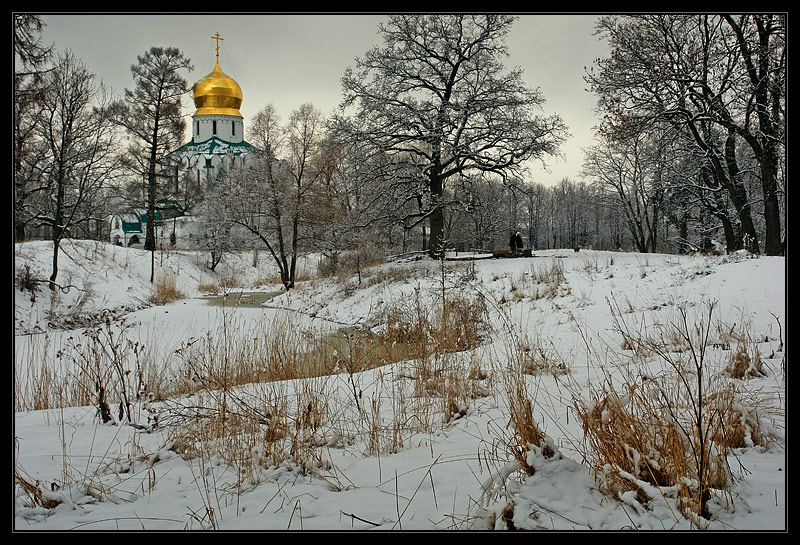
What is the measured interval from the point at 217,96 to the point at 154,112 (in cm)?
1744

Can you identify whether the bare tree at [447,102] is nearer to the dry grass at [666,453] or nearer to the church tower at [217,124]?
the dry grass at [666,453]

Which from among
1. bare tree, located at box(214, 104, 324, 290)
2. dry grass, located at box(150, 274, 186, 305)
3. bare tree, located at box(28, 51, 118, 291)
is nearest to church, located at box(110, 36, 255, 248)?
bare tree, located at box(214, 104, 324, 290)

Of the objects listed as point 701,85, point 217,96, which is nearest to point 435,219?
point 701,85

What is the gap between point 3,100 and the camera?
2840 mm

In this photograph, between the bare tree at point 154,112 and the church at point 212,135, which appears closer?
the bare tree at point 154,112

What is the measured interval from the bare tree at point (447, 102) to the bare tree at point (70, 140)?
9193 millimetres

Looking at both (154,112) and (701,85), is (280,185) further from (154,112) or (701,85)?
(701,85)

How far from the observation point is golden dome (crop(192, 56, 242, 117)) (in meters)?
40.6

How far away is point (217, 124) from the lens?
44.1 m

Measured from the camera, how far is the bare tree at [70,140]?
14.2 m

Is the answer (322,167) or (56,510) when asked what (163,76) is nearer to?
(322,167)

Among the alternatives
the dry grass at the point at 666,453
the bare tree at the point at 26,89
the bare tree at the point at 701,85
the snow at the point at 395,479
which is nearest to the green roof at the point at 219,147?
the bare tree at the point at 26,89

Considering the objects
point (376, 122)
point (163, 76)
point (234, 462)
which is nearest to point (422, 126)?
point (376, 122)

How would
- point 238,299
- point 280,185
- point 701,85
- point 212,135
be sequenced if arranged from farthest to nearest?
1. point 212,135
2. point 280,185
3. point 701,85
4. point 238,299
